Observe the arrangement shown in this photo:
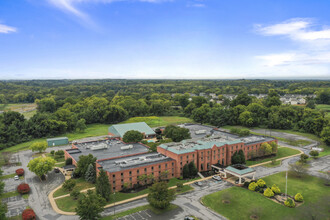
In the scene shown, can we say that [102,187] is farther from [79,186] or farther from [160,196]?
[160,196]

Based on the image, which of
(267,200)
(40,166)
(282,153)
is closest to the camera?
(267,200)

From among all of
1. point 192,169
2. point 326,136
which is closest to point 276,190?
point 192,169

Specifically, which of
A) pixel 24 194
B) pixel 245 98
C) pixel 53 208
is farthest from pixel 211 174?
pixel 245 98

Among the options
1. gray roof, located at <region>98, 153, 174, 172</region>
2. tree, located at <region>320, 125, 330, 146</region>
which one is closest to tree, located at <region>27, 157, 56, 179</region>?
gray roof, located at <region>98, 153, 174, 172</region>

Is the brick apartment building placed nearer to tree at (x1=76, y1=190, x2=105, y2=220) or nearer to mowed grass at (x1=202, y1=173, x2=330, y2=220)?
tree at (x1=76, y1=190, x2=105, y2=220)

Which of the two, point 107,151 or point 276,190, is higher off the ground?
point 107,151

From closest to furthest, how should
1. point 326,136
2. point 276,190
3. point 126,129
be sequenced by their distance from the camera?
point 276,190
point 326,136
point 126,129

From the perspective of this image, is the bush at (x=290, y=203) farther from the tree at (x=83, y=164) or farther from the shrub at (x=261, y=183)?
the tree at (x=83, y=164)
